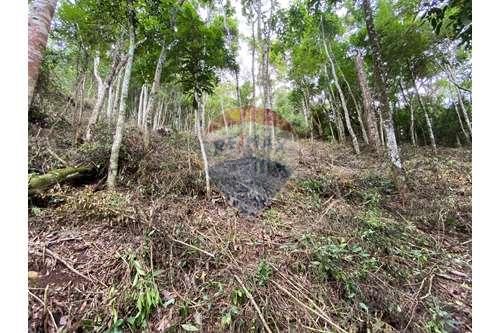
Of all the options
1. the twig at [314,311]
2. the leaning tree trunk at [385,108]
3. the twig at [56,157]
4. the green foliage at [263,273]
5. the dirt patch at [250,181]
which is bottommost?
the twig at [314,311]

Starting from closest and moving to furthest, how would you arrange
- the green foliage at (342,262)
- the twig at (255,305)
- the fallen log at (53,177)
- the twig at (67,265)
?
the twig at (255,305) → the twig at (67,265) → the green foliage at (342,262) → the fallen log at (53,177)

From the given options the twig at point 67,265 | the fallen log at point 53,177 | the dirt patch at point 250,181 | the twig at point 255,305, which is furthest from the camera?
the dirt patch at point 250,181

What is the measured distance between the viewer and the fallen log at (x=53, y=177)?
114 inches

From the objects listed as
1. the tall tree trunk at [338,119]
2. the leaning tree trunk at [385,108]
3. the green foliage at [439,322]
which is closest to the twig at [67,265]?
the green foliage at [439,322]

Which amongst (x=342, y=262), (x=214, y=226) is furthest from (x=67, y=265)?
(x=342, y=262)

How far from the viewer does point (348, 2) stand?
9.62 metres

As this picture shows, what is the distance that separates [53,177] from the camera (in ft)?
10.4

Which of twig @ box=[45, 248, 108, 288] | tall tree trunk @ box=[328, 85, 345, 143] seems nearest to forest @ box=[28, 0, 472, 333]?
twig @ box=[45, 248, 108, 288]

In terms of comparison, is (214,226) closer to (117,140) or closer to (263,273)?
Result: (263,273)

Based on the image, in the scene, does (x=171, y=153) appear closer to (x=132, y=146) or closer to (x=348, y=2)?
(x=132, y=146)

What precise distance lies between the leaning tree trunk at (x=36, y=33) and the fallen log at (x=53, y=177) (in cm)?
156

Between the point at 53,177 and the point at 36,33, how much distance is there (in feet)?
6.75

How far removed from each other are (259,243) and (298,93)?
512 inches

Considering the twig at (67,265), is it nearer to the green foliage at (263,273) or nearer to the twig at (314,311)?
the green foliage at (263,273)
